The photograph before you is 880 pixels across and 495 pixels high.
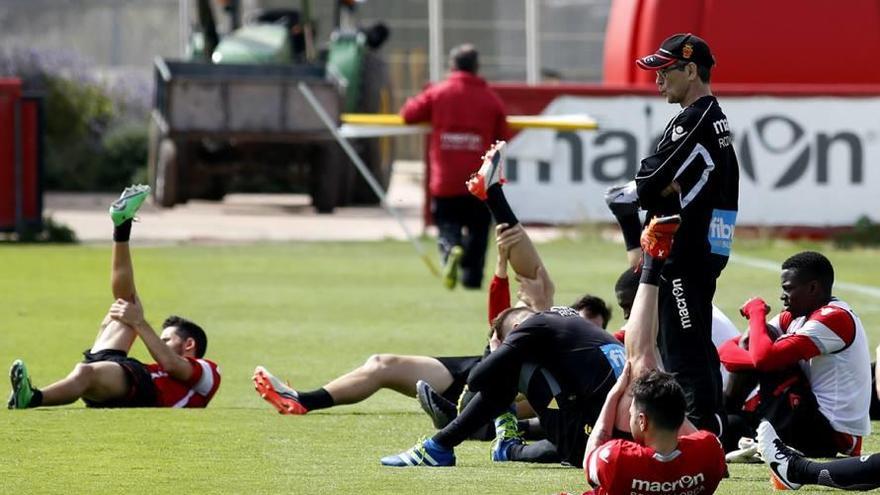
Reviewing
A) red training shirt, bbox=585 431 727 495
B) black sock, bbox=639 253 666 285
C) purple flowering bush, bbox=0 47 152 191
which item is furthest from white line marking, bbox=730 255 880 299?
purple flowering bush, bbox=0 47 152 191

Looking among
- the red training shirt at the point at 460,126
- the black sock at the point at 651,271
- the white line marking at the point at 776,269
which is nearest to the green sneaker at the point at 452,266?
the red training shirt at the point at 460,126

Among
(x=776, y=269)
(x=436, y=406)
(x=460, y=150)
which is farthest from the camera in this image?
(x=776, y=269)

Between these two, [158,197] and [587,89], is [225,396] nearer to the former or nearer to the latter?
[587,89]

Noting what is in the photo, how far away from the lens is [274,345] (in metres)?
14.1

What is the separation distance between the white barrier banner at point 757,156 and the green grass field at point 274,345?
72 cm

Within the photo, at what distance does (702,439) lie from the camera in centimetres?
741

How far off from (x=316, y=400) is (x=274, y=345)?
12.4 ft

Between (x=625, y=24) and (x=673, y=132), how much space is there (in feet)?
59.6

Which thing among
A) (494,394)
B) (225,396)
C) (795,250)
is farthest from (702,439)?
(795,250)

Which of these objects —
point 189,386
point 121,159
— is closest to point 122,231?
point 189,386

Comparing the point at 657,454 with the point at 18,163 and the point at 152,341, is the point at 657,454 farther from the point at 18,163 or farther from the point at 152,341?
the point at 18,163

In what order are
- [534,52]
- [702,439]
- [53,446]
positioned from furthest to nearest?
[534,52] → [53,446] → [702,439]

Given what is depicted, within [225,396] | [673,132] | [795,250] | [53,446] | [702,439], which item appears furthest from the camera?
[795,250]

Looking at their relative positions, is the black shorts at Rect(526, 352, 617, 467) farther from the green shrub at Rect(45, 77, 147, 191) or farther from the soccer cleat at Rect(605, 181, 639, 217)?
the green shrub at Rect(45, 77, 147, 191)
